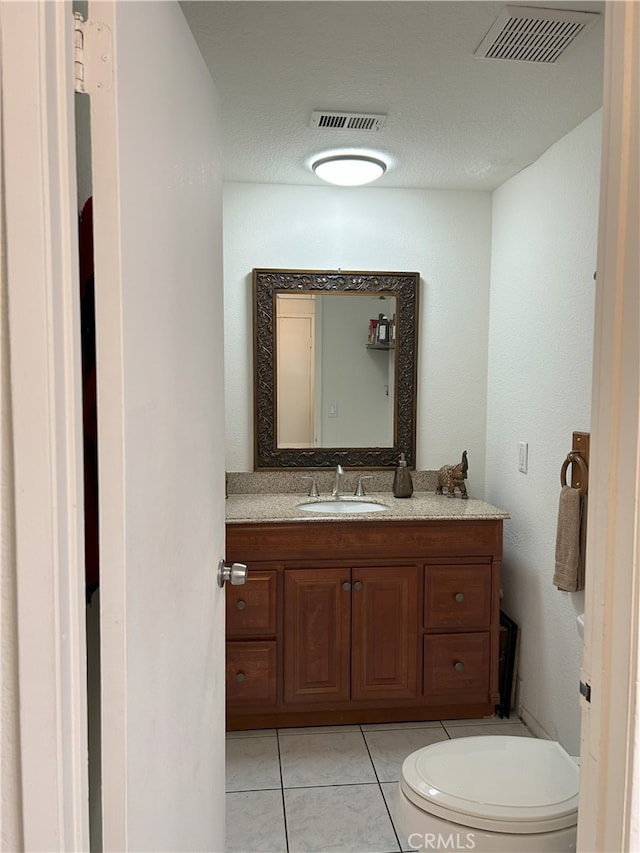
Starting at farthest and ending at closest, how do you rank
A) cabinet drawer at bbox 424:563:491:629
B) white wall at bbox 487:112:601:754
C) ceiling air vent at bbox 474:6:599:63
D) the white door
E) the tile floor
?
cabinet drawer at bbox 424:563:491:629 → white wall at bbox 487:112:601:754 → the tile floor → ceiling air vent at bbox 474:6:599:63 → the white door

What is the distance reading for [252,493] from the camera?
291 cm

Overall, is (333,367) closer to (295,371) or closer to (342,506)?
(295,371)

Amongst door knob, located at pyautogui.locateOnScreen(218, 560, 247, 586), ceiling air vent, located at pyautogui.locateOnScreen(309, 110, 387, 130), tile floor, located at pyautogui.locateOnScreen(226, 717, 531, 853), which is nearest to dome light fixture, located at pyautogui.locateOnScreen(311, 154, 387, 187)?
ceiling air vent, located at pyautogui.locateOnScreen(309, 110, 387, 130)

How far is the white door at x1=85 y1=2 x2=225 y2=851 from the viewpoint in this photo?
2.51 ft

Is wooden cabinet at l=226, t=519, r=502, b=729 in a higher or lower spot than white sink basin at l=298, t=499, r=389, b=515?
lower

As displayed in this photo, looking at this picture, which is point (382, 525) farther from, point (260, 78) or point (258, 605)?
point (260, 78)

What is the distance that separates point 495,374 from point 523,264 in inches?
21.3

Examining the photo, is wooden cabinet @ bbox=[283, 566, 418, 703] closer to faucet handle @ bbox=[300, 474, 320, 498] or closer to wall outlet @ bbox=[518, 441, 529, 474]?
faucet handle @ bbox=[300, 474, 320, 498]

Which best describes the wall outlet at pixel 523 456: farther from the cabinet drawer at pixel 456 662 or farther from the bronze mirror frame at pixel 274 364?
the cabinet drawer at pixel 456 662

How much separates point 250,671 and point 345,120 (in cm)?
209

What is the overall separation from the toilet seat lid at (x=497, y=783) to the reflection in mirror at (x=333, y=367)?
1585 mm

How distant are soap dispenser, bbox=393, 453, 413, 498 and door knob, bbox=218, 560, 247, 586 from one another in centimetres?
152

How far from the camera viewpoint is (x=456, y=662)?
8.30 ft

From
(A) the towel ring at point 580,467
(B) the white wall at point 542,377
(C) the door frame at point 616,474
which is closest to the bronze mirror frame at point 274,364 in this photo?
(B) the white wall at point 542,377
